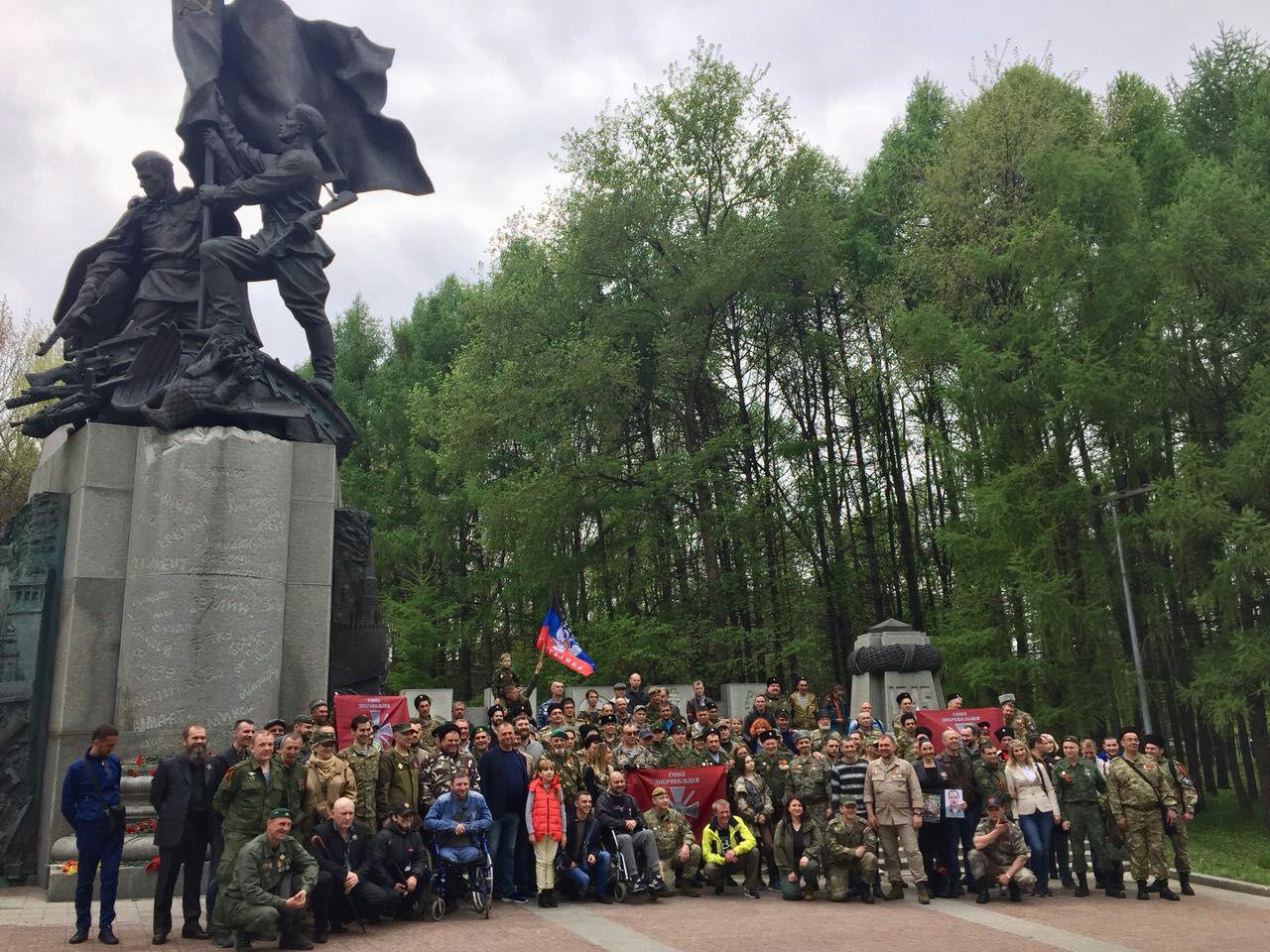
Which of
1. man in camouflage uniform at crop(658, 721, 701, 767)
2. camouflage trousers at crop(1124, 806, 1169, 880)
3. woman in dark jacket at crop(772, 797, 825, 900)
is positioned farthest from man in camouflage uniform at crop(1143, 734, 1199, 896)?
man in camouflage uniform at crop(658, 721, 701, 767)

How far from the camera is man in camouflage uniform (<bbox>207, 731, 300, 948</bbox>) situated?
308 inches

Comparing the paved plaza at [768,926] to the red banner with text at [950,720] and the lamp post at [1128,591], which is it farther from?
the lamp post at [1128,591]

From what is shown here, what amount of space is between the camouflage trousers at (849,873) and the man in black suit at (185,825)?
18.3 feet

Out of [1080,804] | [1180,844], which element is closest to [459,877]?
[1080,804]

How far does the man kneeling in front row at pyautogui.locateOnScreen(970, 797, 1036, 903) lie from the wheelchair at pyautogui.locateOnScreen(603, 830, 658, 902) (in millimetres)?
3144

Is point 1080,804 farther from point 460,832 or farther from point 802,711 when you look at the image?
point 460,832

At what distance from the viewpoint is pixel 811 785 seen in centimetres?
1089

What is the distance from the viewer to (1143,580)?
71.4 ft

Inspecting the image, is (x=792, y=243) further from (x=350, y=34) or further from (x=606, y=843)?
(x=606, y=843)

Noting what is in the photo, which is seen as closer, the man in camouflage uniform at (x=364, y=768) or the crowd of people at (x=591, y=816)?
the crowd of people at (x=591, y=816)

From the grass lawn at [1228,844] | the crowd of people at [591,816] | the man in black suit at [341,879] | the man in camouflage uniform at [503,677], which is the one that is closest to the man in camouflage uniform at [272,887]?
the crowd of people at [591,816]

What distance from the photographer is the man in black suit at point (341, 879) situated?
26.7ft

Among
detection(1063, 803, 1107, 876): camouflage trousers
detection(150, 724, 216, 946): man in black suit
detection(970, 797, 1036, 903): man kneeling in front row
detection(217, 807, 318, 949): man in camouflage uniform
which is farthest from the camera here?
detection(1063, 803, 1107, 876): camouflage trousers

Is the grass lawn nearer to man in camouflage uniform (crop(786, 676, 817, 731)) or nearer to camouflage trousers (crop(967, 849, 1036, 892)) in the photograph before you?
camouflage trousers (crop(967, 849, 1036, 892))
